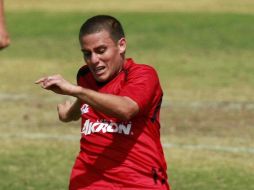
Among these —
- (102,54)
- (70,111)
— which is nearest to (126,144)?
(102,54)

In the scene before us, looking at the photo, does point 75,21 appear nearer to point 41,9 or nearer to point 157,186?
point 41,9

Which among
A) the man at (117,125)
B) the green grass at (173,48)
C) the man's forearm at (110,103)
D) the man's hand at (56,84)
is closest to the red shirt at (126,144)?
the man at (117,125)

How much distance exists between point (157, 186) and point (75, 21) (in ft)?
73.2

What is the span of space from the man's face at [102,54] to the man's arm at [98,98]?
0.26 metres

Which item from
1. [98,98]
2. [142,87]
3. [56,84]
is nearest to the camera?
[56,84]

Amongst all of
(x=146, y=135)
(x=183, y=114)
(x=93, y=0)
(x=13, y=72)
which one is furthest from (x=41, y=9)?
(x=146, y=135)

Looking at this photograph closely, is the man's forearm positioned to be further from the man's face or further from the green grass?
the green grass

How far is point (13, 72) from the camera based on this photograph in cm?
2039

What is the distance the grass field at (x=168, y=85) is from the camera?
1162cm

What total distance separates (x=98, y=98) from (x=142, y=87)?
0.46 metres

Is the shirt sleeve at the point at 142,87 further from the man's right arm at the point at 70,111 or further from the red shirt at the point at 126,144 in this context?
the man's right arm at the point at 70,111

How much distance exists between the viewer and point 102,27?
7.02 m

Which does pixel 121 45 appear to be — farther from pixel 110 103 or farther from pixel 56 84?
pixel 56 84

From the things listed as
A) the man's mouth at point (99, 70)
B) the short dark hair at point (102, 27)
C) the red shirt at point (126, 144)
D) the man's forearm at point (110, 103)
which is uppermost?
the short dark hair at point (102, 27)
